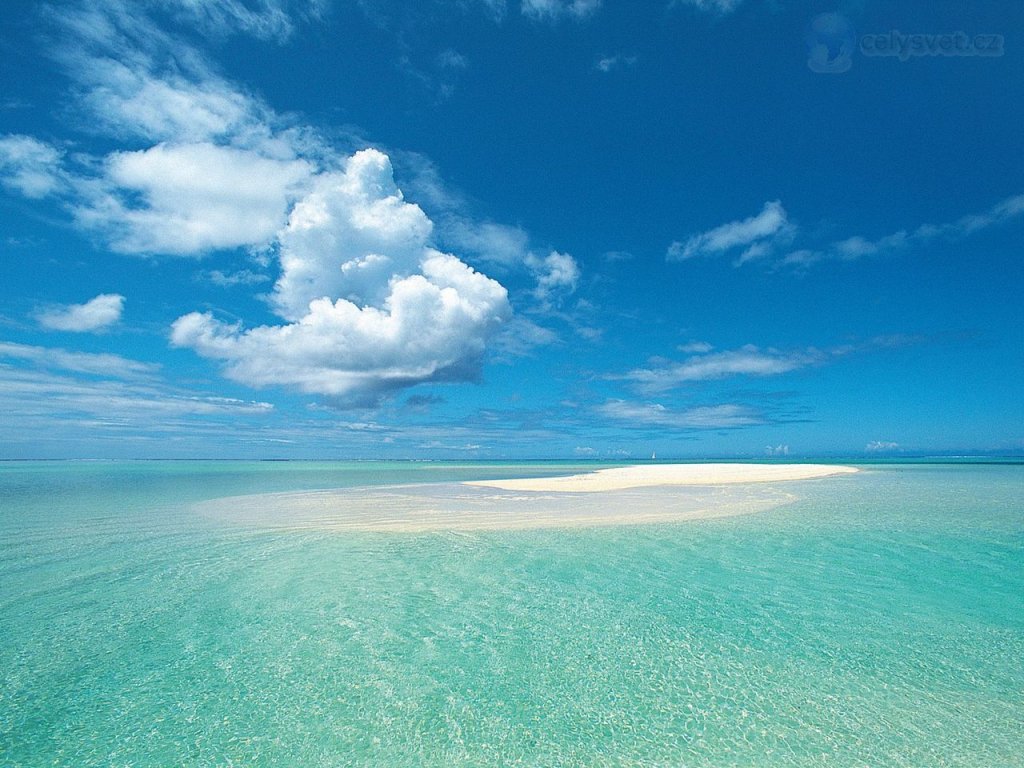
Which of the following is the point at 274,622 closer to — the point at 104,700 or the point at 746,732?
the point at 104,700

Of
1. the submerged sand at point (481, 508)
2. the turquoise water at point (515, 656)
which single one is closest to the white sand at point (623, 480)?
the submerged sand at point (481, 508)

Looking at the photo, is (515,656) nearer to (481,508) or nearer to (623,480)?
(481,508)

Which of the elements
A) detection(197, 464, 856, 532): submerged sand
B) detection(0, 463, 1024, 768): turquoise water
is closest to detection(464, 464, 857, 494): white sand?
detection(197, 464, 856, 532): submerged sand

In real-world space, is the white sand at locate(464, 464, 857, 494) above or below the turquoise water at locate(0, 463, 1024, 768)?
above

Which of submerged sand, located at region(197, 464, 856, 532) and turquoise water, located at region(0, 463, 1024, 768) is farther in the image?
submerged sand, located at region(197, 464, 856, 532)

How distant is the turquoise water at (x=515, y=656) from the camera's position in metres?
5.45

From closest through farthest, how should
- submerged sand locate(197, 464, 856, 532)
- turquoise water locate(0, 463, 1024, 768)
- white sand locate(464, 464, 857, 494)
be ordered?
1. turquoise water locate(0, 463, 1024, 768)
2. submerged sand locate(197, 464, 856, 532)
3. white sand locate(464, 464, 857, 494)

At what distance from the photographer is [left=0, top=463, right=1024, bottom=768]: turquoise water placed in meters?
5.45

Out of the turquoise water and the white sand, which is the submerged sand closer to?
the white sand

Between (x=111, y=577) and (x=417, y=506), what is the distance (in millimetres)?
14476

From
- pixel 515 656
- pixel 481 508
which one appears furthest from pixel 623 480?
pixel 515 656

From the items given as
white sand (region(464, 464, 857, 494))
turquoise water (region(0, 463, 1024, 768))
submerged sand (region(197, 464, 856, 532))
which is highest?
white sand (region(464, 464, 857, 494))

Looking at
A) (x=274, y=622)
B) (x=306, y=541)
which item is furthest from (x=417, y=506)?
(x=274, y=622)

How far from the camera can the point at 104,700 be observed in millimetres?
6418
